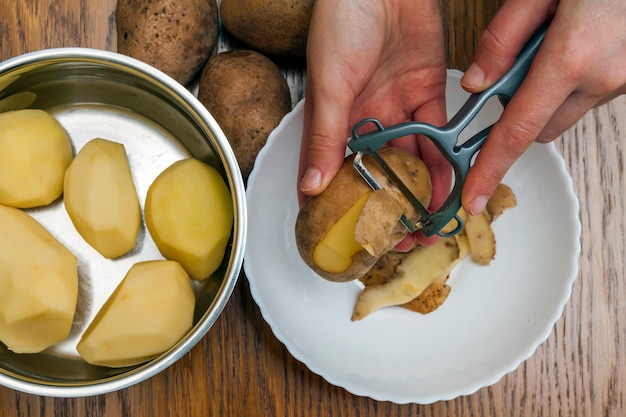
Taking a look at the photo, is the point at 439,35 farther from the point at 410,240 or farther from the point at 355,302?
the point at 355,302

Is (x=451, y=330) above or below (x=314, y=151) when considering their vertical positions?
below

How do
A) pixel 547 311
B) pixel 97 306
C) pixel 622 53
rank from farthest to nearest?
1. pixel 547 311
2. pixel 97 306
3. pixel 622 53

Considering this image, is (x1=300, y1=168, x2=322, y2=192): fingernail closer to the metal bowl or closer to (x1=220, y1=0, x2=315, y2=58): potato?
the metal bowl

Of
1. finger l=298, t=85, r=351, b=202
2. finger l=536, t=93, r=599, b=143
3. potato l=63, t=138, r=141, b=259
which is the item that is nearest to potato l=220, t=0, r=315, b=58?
finger l=298, t=85, r=351, b=202

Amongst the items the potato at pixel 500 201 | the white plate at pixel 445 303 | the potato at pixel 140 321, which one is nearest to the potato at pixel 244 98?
the white plate at pixel 445 303

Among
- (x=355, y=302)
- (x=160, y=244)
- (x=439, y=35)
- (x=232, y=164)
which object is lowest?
(x=355, y=302)

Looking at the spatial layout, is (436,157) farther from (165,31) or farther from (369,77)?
(165,31)

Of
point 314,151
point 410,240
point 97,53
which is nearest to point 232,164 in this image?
point 314,151

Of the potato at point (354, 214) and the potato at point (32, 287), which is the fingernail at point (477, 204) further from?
the potato at point (32, 287)
